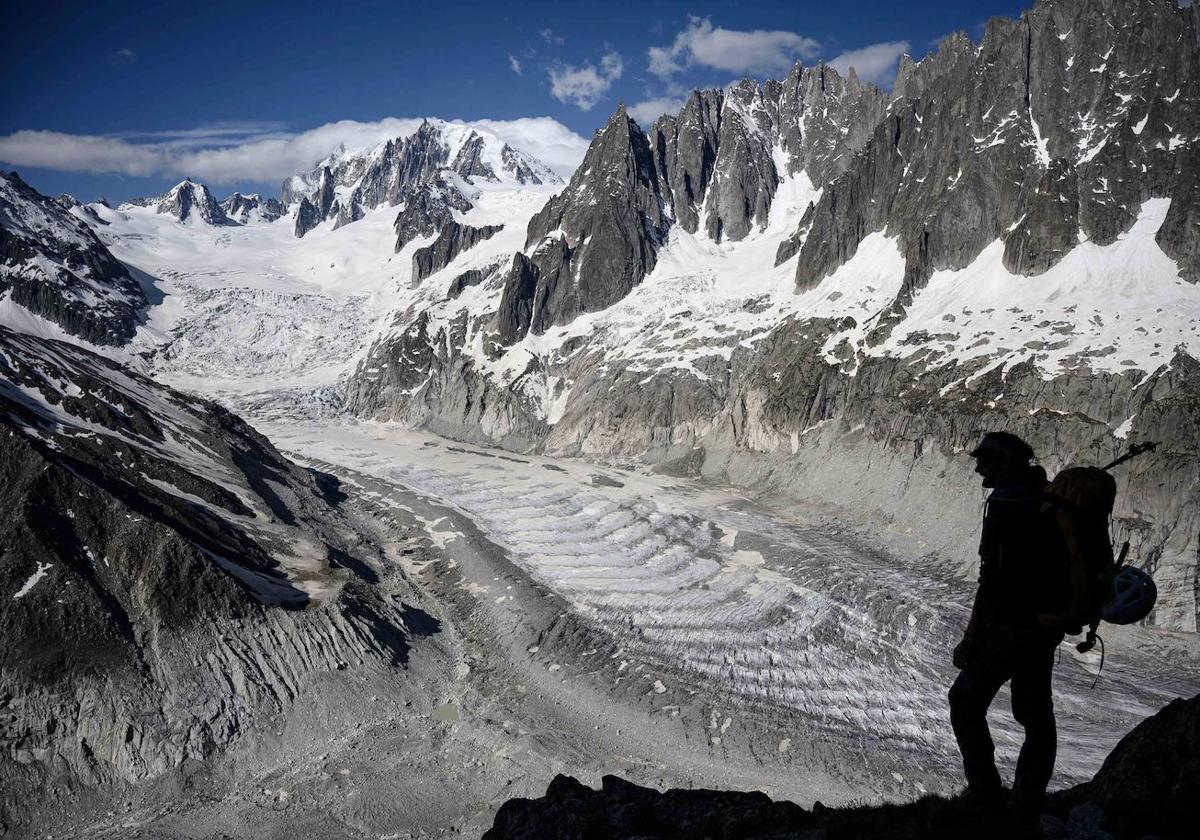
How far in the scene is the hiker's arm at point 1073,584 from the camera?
7.46 m

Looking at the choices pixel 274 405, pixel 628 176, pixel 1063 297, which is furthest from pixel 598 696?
pixel 628 176

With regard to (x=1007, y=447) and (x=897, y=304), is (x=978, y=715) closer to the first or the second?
(x=1007, y=447)

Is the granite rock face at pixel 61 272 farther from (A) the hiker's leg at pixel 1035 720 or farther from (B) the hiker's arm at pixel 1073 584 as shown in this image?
(B) the hiker's arm at pixel 1073 584

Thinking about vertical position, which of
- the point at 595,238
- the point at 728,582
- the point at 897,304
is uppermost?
the point at 595,238

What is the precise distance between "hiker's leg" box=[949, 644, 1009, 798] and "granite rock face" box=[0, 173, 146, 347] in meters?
197

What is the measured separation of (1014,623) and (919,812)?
3.92 m

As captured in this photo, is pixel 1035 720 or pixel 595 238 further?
pixel 595 238

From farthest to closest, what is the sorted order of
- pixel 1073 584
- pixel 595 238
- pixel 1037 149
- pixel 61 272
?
pixel 61 272, pixel 595 238, pixel 1037 149, pixel 1073 584

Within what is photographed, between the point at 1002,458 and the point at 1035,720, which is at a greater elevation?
the point at 1002,458

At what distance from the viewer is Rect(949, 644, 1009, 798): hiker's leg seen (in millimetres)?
8156

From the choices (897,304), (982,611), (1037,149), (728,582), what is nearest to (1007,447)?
(982,611)

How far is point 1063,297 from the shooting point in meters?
82.7

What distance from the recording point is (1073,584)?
7.59 m

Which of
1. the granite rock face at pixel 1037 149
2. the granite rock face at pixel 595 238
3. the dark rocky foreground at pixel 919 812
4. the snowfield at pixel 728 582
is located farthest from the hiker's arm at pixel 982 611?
the granite rock face at pixel 595 238
